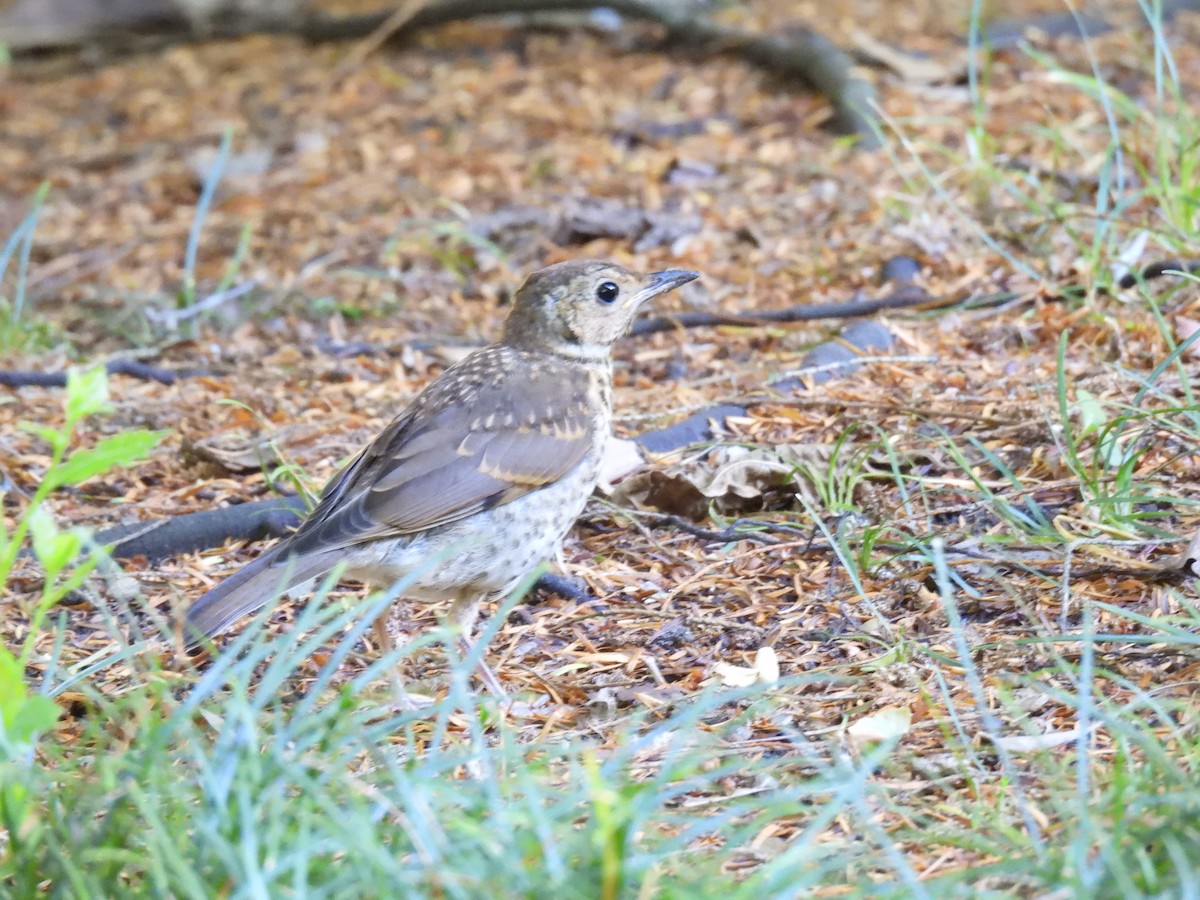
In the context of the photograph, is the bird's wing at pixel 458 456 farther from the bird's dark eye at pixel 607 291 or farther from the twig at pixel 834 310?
the twig at pixel 834 310

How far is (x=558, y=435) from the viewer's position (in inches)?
171

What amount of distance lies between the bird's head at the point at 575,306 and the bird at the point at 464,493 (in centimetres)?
17

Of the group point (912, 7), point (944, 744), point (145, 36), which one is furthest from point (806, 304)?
point (145, 36)

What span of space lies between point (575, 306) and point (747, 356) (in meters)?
1.40

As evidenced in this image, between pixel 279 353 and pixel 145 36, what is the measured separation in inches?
224

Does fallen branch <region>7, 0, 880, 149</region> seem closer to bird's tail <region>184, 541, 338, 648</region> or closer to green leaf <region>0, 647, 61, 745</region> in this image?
bird's tail <region>184, 541, 338, 648</region>

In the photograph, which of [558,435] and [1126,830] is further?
[558,435]

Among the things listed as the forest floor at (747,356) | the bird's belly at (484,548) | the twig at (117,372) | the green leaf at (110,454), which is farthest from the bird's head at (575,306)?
the green leaf at (110,454)

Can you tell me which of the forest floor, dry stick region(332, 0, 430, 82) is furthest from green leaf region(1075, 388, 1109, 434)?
dry stick region(332, 0, 430, 82)

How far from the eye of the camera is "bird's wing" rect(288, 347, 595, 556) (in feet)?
13.2

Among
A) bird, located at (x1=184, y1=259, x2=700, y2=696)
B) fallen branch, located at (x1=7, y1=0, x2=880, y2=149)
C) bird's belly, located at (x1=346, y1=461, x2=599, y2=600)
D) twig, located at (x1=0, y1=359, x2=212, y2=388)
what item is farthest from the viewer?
fallen branch, located at (x1=7, y1=0, x2=880, y2=149)

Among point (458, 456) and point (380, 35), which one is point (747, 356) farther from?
point (380, 35)

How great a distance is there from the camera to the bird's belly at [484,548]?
4102mm

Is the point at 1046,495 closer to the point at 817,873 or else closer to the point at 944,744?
the point at 944,744
